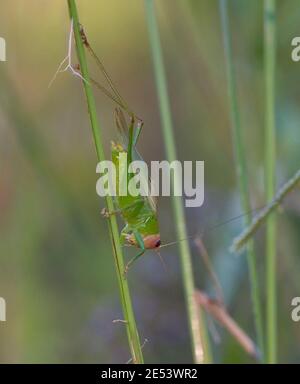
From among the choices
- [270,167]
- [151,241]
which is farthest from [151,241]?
[270,167]

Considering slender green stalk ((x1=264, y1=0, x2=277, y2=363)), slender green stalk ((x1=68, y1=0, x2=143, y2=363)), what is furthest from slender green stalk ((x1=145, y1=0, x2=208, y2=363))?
slender green stalk ((x1=68, y1=0, x2=143, y2=363))

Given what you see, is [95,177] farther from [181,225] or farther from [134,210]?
[134,210]

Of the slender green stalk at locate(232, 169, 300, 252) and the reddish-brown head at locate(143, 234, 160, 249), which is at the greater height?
the slender green stalk at locate(232, 169, 300, 252)

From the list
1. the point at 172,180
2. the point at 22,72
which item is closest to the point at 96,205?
the point at 22,72

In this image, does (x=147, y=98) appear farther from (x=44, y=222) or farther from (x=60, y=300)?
(x=60, y=300)

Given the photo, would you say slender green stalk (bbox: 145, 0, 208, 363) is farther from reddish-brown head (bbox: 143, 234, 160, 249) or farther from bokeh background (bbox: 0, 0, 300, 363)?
bokeh background (bbox: 0, 0, 300, 363)

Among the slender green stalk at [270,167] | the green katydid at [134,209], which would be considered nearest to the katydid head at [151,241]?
the green katydid at [134,209]

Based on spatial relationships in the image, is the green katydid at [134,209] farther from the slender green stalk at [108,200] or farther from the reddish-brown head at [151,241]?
the slender green stalk at [108,200]
